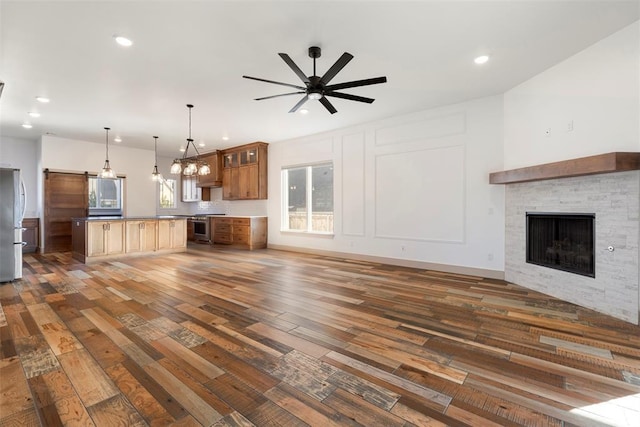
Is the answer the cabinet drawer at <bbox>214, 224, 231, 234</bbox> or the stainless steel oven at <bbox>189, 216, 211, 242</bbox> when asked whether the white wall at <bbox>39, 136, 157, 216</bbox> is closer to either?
the stainless steel oven at <bbox>189, 216, 211, 242</bbox>

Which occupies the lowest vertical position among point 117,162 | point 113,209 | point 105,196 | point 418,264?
point 418,264

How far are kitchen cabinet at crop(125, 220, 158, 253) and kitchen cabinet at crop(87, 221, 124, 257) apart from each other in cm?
14

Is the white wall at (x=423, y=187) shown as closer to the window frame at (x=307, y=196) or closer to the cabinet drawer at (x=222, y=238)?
the window frame at (x=307, y=196)

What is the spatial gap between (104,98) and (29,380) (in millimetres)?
4436

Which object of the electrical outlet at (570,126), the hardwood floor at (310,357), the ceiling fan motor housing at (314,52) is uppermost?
the ceiling fan motor housing at (314,52)

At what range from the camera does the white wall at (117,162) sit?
748cm

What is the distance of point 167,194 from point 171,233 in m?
3.61

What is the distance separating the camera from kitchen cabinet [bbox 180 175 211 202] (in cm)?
1026

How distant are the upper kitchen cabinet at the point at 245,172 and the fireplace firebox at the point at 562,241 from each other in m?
6.39

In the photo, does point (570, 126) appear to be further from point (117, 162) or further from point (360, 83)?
point (117, 162)

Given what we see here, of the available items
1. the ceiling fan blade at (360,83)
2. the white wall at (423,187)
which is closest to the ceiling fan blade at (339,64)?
the ceiling fan blade at (360,83)

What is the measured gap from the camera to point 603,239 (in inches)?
133

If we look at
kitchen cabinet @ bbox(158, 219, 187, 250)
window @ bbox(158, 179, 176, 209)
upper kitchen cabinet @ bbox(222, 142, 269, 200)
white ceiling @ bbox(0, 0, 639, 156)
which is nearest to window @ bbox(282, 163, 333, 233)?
upper kitchen cabinet @ bbox(222, 142, 269, 200)

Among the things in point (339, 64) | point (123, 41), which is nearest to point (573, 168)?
point (339, 64)
